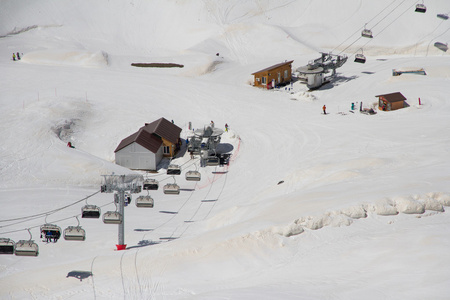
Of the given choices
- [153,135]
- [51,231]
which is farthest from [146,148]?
[51,231]

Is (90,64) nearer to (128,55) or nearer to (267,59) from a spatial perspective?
(128,55)

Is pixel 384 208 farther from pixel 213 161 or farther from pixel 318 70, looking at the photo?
pixel 318 70

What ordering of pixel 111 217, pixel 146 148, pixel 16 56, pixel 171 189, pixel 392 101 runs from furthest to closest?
pixel 16 56, pixel 392 101, pixel 146 148, pixel 171 189, pixel 111 217

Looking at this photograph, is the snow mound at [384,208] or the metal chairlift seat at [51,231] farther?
the metal chairlift seat at [51,231]

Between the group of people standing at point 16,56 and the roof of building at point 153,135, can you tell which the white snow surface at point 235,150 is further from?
the roof of building at point 153,135

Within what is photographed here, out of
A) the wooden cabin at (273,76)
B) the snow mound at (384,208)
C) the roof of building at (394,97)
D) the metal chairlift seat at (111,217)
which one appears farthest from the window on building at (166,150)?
the snow mound at (384,208)

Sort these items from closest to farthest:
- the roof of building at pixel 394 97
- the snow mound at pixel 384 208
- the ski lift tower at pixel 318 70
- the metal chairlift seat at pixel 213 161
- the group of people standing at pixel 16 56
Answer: the snow mound at pixel 384 208 → the metal chairlift seat at pixel 213 161 → the roof of building at pixel 394 97 → the ski lift tower at pixel 318 70 → the group of people standing at pixel 16 56
